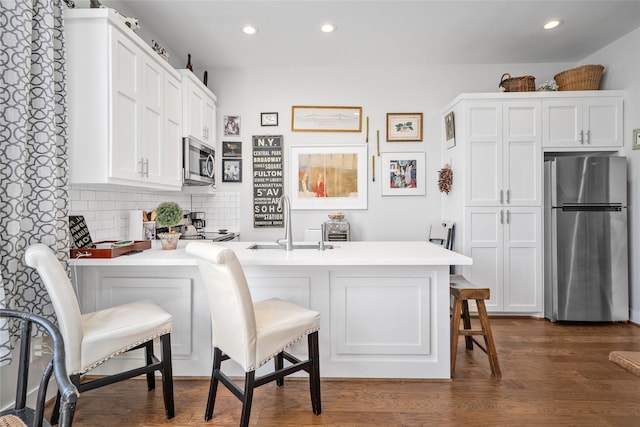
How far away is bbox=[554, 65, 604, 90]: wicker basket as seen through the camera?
11.5 ft

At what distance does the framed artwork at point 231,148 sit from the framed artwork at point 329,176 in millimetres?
628

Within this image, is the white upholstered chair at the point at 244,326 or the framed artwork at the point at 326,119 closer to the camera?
the white upholstered chair at the point at 244,326

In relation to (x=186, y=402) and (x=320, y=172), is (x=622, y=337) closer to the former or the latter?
(x=320, y=172)

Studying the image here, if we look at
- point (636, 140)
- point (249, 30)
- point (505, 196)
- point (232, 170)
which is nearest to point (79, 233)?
point (232, 170)

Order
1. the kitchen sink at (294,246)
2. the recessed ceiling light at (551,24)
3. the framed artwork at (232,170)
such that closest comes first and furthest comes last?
the kitchen sink at (294,246)
the recessed ceiling light at (551,24)
the framed artwork at (232,170)

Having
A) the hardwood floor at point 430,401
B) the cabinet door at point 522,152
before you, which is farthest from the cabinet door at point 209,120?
the cabinet door at point 522,152

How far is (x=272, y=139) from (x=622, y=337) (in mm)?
3884

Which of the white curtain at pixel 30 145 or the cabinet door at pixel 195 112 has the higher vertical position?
the cabinet door at pixel 195 112

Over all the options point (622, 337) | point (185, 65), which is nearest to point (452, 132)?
point (622, 337)

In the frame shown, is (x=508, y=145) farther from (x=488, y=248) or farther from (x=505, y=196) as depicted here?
(x=488, y=248)

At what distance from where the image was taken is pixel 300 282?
2.21m

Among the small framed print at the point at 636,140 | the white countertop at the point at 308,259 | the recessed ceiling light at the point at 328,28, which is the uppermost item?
the recessed ceiling light at the point at 328,28

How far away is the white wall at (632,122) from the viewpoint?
3.32 m

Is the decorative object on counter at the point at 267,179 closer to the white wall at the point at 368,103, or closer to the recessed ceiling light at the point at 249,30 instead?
the white wall at the point at 368,103
